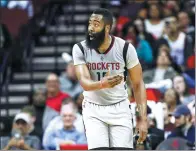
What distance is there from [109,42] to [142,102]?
76 centimetres

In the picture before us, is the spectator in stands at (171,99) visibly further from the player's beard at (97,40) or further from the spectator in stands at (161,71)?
the player's beard at (97,40)

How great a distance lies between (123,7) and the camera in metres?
Result: 18.7

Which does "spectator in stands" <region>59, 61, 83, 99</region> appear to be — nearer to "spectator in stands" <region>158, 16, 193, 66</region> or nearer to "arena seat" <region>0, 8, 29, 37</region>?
"spectator in stands" <region>158, 16, 193, 66</region>

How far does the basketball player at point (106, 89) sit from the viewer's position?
959 centimetres

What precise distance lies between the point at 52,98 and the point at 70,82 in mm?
867

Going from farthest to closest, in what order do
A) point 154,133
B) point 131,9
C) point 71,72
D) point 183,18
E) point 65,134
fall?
1. point 131,9
2. point 183,18
3. point 71,72
4. point 65,134
5. point 154,133

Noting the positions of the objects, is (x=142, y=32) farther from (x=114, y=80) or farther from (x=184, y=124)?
(x=114, y=80)

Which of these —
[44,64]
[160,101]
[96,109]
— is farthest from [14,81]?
[96,109]

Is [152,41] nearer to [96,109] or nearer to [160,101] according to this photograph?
[160,101]

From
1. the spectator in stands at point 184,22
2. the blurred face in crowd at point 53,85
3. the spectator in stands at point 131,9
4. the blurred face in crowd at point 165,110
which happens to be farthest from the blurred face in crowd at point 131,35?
the blurred face in crowd at point 165,110

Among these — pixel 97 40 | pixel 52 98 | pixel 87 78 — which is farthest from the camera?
pixel 52 98

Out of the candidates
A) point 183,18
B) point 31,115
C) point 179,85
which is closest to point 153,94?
point 179,85

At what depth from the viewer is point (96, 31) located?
9602mm

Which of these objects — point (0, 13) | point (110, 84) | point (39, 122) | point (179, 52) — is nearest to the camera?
point (110, 84)
